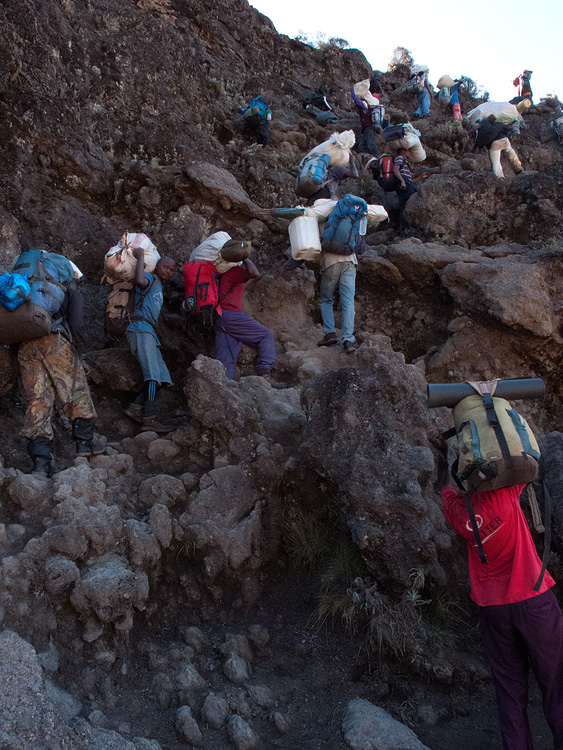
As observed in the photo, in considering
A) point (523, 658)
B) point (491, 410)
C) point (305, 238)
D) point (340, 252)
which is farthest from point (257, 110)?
point (523, 658)

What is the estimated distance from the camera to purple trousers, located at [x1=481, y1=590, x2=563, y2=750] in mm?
3285

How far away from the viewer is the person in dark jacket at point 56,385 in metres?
5.11

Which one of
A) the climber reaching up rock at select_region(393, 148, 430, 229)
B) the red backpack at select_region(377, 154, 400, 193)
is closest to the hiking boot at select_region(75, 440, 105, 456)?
the climber reaching up rock at select_region(393, 148, 430, 229)

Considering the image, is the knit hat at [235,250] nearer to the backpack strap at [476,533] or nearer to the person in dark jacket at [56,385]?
the person in dark jacket at [56,385]

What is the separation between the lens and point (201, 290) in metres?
6.73

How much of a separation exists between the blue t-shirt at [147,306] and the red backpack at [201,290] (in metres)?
0.44

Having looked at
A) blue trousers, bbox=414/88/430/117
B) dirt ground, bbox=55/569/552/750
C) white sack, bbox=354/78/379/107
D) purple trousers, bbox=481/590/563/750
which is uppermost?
blue trousers, bbox=414/88/430/117

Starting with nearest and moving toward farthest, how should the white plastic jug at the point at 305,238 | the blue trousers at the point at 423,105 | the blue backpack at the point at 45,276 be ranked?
the blue backpack at the point at 45,276, the white plastic jug at the point at 305,238, the blue trousers at the point at 423,105

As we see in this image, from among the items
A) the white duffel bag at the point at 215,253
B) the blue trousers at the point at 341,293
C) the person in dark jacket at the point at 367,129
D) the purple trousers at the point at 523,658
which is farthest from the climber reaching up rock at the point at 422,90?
the purple trousers at the point at 523,658

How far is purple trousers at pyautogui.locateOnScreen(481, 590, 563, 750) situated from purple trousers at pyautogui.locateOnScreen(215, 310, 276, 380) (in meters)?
3.96

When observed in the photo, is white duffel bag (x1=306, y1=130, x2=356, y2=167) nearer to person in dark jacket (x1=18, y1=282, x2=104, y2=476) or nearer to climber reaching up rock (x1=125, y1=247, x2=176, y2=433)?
climber reaching up rock (x1=125, y1=247, x2=176, y2=433)

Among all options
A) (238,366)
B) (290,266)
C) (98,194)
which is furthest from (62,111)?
(238,366)

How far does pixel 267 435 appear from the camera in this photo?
224 inches

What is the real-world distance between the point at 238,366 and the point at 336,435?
252 cm
